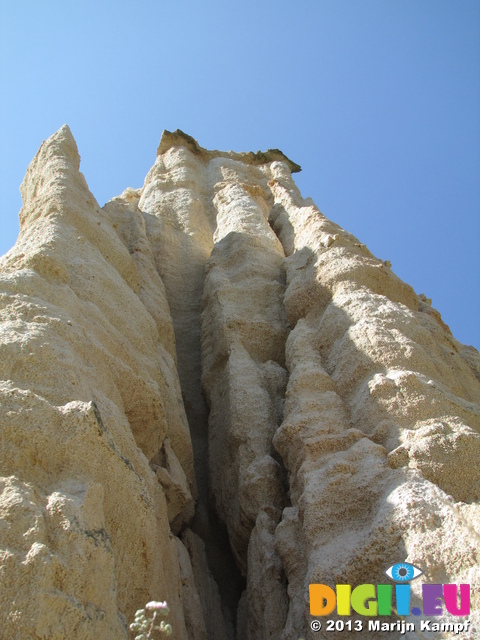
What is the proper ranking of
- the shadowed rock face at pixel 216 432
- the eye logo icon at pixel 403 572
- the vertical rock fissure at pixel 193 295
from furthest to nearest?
the vertical rock fissure at pixel 193 295
the eye logo icon at pixel 403 572
the shadowed rock face at pixel 216 432

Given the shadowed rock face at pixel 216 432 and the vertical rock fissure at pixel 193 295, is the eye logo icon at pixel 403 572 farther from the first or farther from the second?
the vertical rock fissure at pixel 193 295

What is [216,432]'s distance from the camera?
7.01 m

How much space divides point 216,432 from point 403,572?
365cm

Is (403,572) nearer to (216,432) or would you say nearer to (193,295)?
(216,432)

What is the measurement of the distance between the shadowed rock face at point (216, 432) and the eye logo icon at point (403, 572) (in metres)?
0.04

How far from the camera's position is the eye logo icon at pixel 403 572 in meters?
3.54

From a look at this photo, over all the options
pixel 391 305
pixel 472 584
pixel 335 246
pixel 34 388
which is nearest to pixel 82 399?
pixel 34 388

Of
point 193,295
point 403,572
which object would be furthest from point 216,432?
point 403,572

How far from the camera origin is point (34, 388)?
12.8 ft

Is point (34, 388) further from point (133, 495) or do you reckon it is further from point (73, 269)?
point (73, 269)

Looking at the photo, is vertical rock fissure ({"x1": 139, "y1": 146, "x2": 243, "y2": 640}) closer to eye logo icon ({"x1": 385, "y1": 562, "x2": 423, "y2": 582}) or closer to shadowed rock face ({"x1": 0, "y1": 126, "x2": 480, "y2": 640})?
shadowed rock face ({"x1": 0, "y1": 126, "x2": 480, "y2": 640})

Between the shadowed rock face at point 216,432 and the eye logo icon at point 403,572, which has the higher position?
the shadowed rock face at point 216,432

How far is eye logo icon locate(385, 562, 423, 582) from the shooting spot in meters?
3.54

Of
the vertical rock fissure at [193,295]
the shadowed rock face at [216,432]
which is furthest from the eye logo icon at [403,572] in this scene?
the vertical rock fissure at [193,295]
